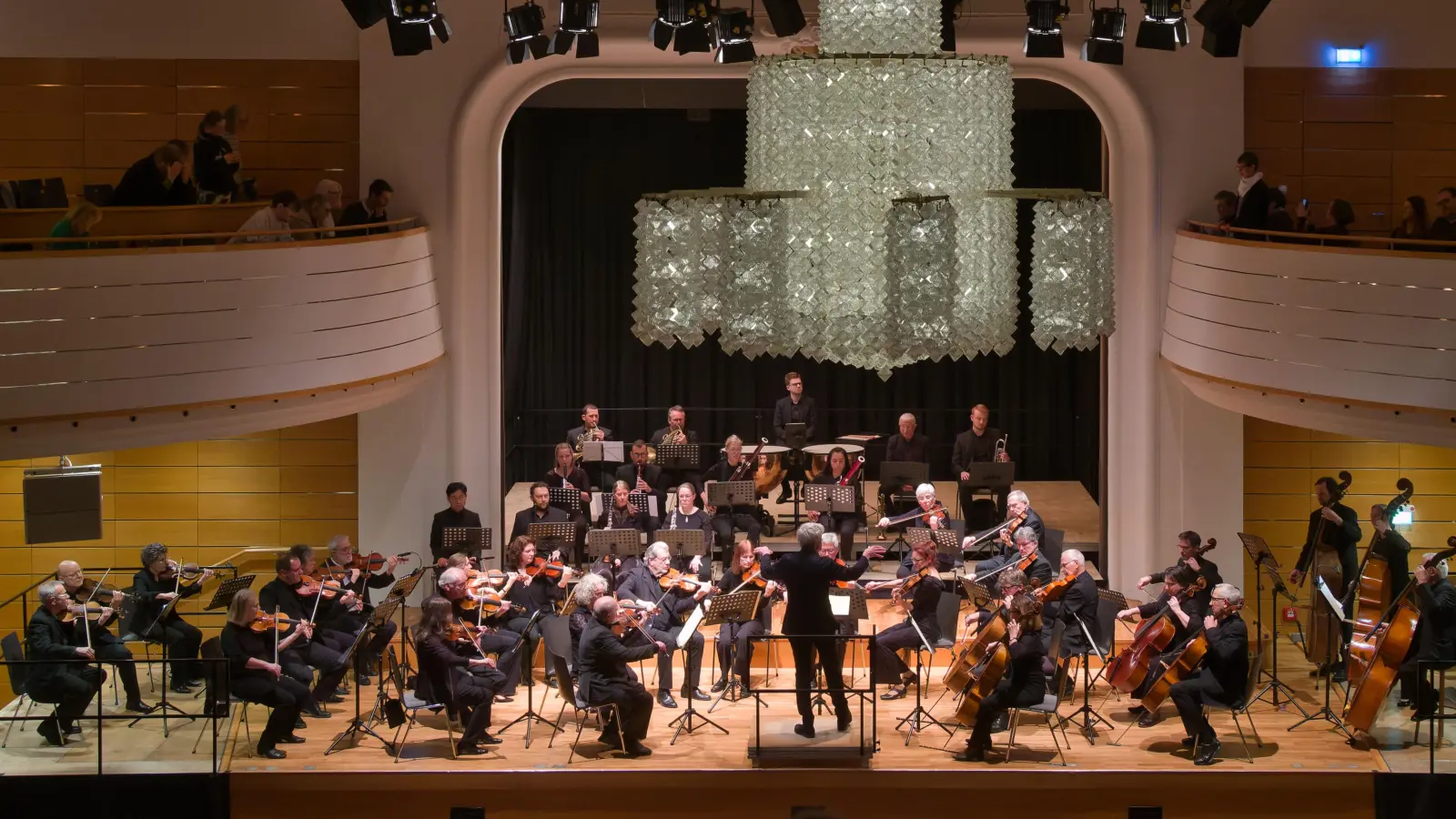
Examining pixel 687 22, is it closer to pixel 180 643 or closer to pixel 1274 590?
pixel 1274 590

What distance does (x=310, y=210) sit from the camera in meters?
11.8

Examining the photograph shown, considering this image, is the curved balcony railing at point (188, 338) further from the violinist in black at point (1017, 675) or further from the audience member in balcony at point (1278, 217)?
the audience member in balcony at point (1278, 217)

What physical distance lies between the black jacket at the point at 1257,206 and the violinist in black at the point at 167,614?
7.80 metres

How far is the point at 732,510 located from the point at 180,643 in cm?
453

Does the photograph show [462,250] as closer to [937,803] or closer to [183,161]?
[183,161]

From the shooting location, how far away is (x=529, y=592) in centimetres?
1140

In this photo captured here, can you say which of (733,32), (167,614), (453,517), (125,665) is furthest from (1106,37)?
(125,665)

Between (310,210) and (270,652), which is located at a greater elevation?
(310,210)

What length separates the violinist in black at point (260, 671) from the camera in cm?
982

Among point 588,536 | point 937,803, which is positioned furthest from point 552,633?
point 937,803

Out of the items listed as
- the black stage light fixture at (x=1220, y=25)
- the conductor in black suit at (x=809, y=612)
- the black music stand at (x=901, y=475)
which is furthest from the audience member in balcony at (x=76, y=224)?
the black stage light fixture at (x=1220, y=25)

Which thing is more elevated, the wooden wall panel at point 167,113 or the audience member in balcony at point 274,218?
the wooden wall panel at point 167,113

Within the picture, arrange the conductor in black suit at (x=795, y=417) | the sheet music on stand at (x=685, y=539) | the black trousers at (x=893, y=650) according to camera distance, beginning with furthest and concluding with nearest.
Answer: the conductor in black suit at (x=795, y=417)
the sheet music on stand at (x=685, y=539)
the black trousers at (x=893, y=650)

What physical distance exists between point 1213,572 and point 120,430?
23.9 ft
